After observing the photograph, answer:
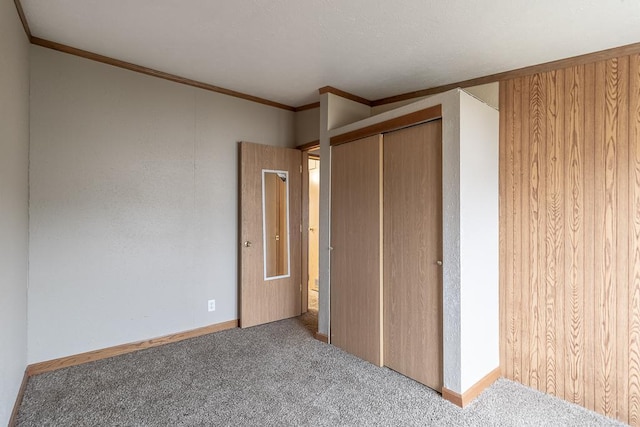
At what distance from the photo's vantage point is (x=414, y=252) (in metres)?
2.49

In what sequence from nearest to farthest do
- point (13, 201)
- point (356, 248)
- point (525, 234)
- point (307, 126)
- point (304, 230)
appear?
point (13, 201)
point (525, 234)
point (356, 248)
point (307, 126)
point (304, 230)

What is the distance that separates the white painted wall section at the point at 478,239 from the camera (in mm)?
2229

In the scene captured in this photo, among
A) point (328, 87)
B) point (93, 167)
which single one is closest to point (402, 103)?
point (328, 87)

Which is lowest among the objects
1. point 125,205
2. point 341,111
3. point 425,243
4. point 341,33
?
point 425,243

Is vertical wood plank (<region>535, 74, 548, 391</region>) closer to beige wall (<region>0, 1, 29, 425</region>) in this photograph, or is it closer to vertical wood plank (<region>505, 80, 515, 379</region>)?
vertical wood plank (<region>505, 80, 515, 379</region>)

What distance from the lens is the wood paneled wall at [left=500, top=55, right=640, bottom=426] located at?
2090 millimetres

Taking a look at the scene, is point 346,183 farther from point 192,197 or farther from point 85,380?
point 85,380

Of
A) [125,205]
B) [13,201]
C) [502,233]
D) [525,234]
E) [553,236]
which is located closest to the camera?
[13,201]

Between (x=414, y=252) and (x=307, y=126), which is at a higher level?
(x=307, y=126)

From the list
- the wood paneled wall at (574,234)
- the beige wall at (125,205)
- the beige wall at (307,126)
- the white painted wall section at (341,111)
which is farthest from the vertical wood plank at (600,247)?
the beige wall at (125,205)

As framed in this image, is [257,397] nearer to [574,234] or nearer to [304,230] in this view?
[304,230]

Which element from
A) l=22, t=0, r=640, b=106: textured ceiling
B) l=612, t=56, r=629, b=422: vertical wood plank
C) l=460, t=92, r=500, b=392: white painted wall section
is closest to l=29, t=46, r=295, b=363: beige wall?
l=22, t=0, r=640, b=106: textured ceiling

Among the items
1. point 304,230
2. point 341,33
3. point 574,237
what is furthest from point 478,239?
point 304,230

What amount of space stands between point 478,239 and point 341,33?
5.66 feet
